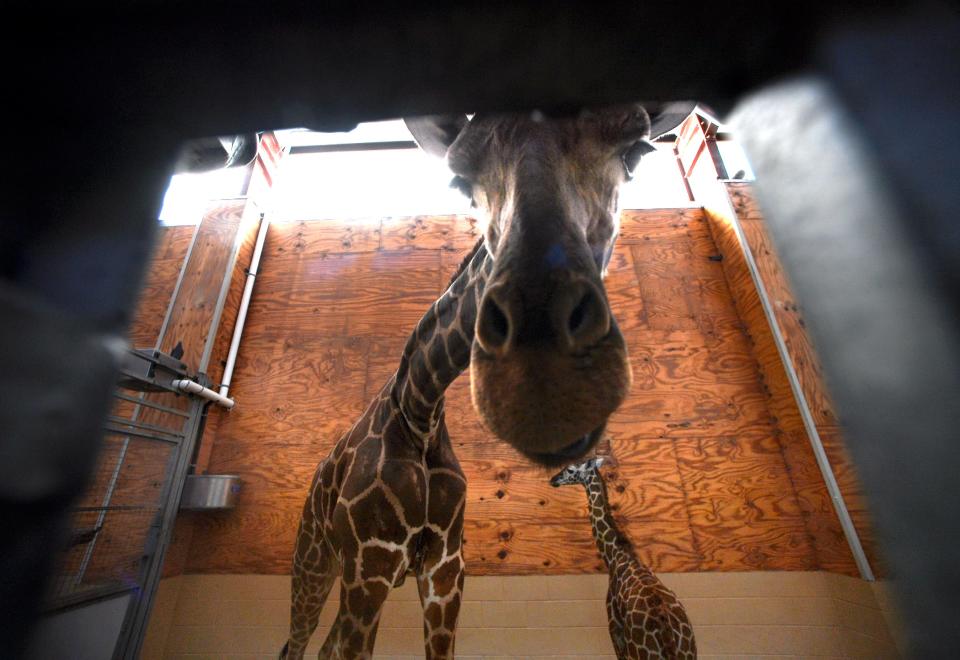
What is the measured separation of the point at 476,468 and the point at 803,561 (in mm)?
2156

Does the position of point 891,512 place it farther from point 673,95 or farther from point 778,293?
point 778,293

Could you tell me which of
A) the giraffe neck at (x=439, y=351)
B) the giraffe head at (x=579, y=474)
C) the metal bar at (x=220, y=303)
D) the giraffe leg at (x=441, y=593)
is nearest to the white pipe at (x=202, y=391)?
the metal bar at (x=220, y=303)

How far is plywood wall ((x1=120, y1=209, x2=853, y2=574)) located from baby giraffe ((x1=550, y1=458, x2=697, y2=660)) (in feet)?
1.16

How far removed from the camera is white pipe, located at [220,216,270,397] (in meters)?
3.13

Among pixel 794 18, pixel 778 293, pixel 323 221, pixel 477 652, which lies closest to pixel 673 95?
pixel 794 18

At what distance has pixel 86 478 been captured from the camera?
0.25 m

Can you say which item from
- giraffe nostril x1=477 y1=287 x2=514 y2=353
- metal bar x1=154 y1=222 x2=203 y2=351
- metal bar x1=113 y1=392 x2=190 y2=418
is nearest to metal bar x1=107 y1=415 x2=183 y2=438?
metal bar x1=113 y1=392 x2=190 y2=418

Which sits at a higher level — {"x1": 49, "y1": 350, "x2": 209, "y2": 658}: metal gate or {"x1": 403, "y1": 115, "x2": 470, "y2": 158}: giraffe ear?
{"x1": 403, "y1": 115, "x2": 470, "y2": 158}: giraffe ear

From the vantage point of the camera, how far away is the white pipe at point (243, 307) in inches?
123

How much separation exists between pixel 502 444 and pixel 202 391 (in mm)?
2118

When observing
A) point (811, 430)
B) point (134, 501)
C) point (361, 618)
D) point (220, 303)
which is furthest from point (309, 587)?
point (811, 430)

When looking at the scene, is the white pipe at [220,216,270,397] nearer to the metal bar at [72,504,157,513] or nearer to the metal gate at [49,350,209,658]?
the metal gate at [49,350,209,658]

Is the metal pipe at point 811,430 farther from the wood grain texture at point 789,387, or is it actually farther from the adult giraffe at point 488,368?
the adult giraffe at point 488,368

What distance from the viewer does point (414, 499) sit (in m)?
1.46
